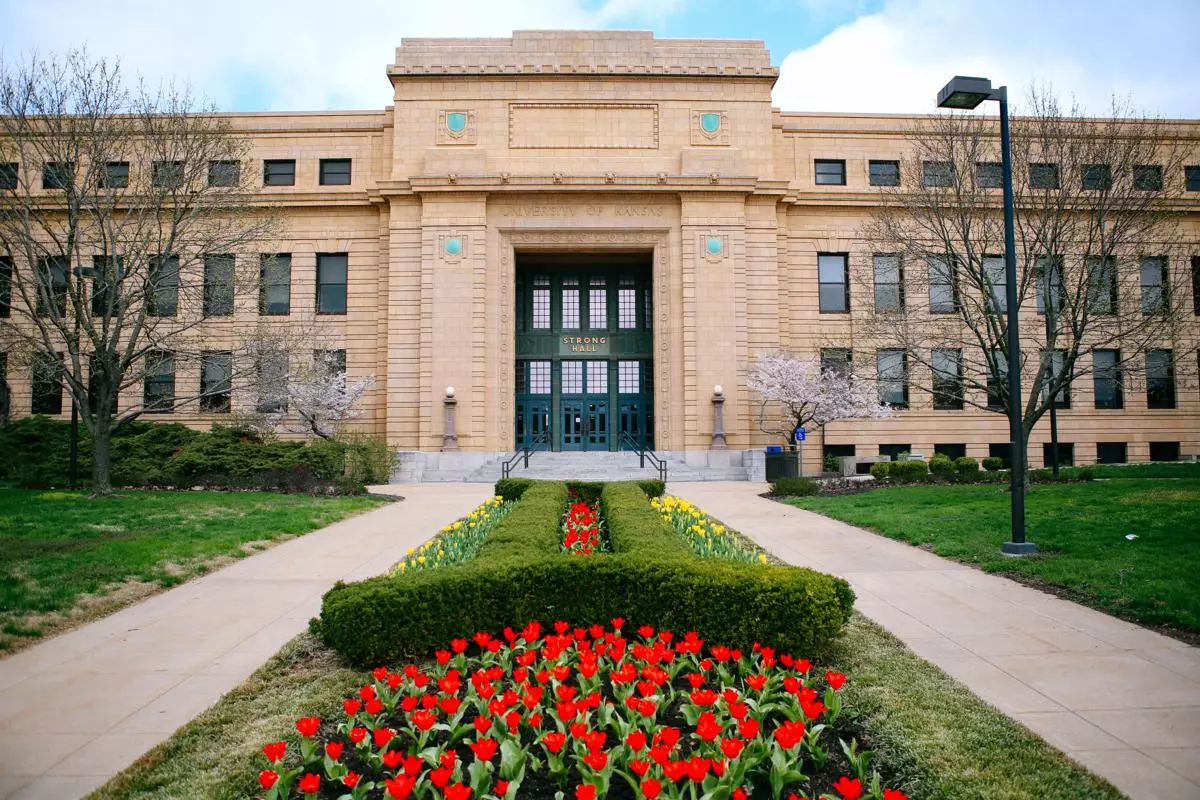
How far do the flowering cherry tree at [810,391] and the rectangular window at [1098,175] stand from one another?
33.6ft

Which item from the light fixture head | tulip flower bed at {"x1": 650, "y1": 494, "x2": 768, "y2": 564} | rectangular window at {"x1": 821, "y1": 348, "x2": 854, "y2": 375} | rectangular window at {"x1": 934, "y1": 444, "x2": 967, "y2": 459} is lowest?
tulip flower bed at {"x1": 650, "y1": 494, "x2": 768, "y2": 564}

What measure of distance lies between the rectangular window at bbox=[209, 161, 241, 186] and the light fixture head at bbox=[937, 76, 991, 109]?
18.0 m

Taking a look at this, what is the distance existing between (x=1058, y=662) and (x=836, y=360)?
2647cm

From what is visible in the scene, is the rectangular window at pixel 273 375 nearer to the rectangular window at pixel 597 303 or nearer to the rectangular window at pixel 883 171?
the rectangular window at pixel 597 303

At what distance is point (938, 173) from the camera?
19859 mm

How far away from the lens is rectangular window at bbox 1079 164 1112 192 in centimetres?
1759

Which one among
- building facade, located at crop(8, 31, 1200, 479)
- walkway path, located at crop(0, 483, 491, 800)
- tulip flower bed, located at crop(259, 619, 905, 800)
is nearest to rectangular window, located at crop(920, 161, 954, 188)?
building facade, located at crop(8, 31, 1200, 479)

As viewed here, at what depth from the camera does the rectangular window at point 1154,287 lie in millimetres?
19016

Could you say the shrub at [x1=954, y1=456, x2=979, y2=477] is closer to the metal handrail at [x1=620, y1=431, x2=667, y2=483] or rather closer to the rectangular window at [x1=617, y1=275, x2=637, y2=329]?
the metal handrail at [x1=620, y1=431, x2=667, y2=483]

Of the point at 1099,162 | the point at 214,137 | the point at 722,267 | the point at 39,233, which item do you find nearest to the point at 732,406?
the point at 722,267

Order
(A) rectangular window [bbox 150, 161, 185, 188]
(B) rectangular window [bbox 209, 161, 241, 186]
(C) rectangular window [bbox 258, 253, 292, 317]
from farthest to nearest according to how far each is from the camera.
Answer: (C) rectangular window [bbox 258, 253, 292, 317]
(B) rectangular window [bbox 209, 161, 241, 186]
(A) rectangular window [bbox 150, 161, 185, 188]

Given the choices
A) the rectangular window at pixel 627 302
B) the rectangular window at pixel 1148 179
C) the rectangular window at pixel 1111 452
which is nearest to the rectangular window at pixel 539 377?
the rectangular window at pixel 627 302

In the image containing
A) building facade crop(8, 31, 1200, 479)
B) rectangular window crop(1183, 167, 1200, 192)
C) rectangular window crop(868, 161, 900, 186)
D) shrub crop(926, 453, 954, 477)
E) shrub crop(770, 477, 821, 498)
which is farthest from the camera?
rectangular window crop(1183, 167, 1200, 192)

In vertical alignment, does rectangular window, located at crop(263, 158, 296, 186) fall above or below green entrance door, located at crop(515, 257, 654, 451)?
above
